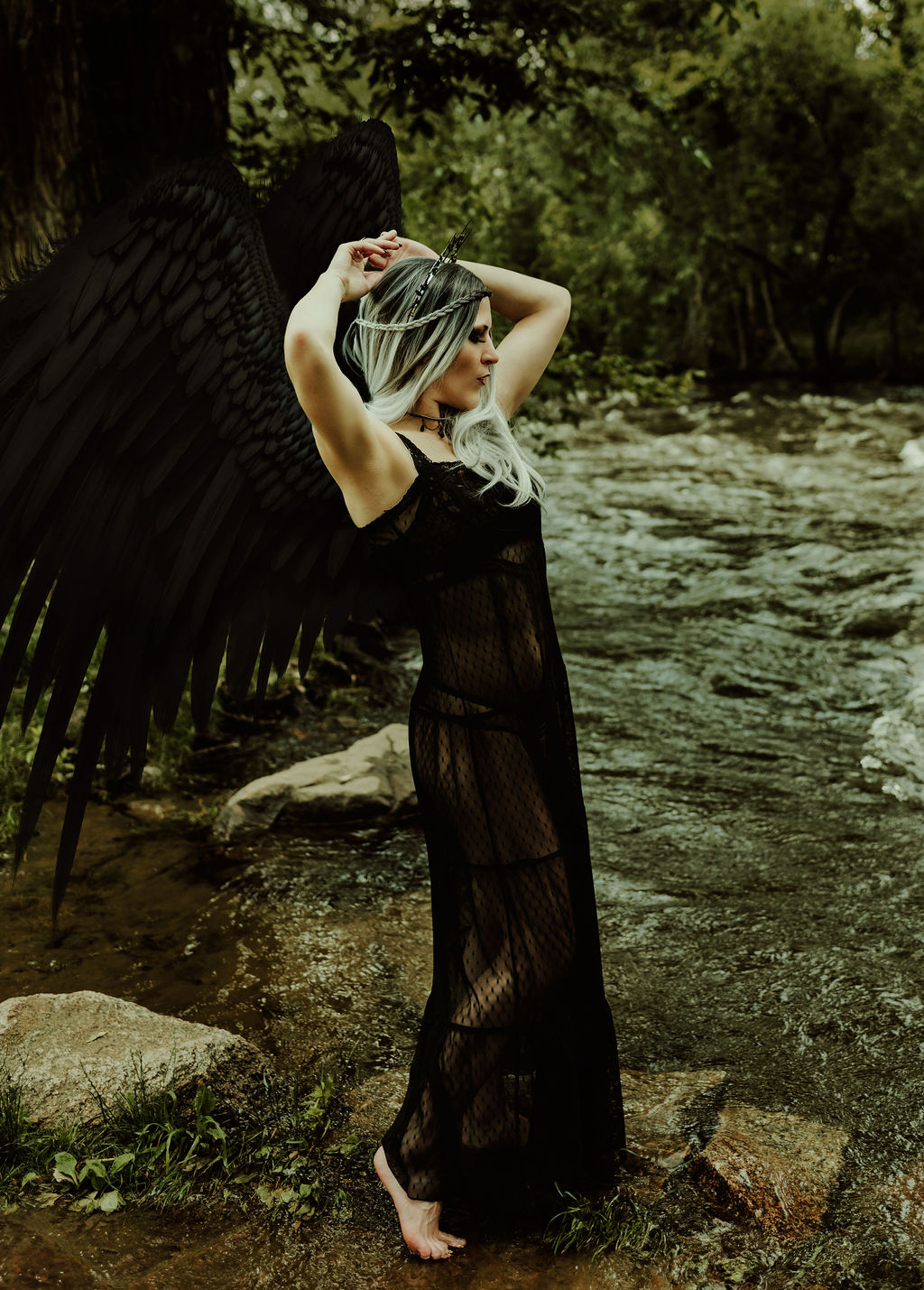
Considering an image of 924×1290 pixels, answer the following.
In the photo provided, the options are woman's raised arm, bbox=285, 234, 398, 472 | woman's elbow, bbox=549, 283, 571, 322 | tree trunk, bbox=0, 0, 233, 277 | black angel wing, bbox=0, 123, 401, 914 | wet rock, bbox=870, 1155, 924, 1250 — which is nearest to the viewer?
woman's raised arm, bbox=285, 234, 398, 472

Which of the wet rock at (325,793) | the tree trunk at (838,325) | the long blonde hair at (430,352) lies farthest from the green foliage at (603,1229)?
the tree trunk at (838,325)

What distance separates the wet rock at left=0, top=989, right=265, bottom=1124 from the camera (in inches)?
111

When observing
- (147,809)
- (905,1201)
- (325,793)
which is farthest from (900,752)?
(147,809)

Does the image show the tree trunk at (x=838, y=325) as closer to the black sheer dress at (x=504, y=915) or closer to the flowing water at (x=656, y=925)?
the flowing water at (x=656, y=925)

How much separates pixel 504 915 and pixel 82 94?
5.54m

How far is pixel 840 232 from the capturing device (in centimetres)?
2402

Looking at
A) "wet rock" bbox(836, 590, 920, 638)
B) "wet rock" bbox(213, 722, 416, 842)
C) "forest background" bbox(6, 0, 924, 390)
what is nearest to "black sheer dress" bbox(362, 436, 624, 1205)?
"forest background" bbox(6, 0, 924, 390)

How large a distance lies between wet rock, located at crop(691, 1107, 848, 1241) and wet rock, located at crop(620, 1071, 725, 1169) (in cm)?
12

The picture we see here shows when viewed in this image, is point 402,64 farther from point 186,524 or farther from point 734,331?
point 734,331

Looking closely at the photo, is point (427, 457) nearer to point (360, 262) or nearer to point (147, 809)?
point (360, 262)

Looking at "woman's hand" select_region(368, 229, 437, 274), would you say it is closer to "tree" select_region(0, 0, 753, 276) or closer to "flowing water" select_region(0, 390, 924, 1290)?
"flowing water" select_region(0, 390, 924, 1290)

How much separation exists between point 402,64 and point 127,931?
5695 millimetres

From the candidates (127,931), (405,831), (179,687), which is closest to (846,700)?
(405,831)

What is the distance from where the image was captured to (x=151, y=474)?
99.7 inches
